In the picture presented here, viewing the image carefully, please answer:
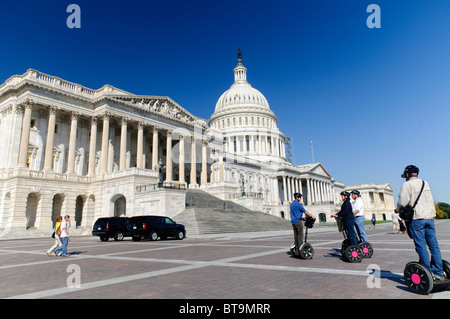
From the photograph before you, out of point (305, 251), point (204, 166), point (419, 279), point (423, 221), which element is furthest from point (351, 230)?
point (204, 166)

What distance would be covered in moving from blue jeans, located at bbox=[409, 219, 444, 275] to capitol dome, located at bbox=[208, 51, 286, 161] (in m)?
99.5

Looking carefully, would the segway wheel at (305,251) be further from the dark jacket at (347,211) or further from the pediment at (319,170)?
the pediment at (319,170)

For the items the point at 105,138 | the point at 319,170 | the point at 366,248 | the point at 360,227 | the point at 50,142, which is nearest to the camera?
the point at 366,248

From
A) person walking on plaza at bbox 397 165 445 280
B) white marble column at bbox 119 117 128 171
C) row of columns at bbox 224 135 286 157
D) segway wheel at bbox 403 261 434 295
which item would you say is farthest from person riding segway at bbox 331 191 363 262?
row of columns at bbox 224 135 286 157

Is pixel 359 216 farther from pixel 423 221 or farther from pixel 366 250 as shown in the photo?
pixel 423 221

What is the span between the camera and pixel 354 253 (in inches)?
355

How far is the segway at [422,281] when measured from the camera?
17.4 ft

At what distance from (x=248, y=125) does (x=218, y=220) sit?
8221 centimetres

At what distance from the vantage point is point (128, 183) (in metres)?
36.5

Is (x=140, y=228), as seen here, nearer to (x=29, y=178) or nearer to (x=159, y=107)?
(x=29, y=178)

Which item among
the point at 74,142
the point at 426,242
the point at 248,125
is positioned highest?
the point at 248,125

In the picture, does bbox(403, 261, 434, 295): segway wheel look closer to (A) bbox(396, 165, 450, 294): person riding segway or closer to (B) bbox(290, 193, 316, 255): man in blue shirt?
(A) bbox(396, 165, 450, 294): person riding segway
